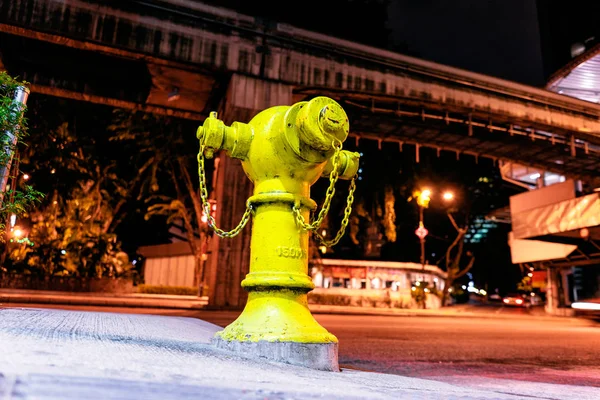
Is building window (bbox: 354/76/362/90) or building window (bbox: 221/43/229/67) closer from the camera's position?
building window (bbox: 221/43/229/67)

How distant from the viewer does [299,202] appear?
8.38ft

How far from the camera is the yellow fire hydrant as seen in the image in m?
2.30

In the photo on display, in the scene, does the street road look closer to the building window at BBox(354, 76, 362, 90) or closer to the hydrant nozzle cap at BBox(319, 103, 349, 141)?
the hydrant nozzle cap at BBox(319, 103, 349, 141)

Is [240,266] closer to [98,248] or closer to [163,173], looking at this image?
[98,248]

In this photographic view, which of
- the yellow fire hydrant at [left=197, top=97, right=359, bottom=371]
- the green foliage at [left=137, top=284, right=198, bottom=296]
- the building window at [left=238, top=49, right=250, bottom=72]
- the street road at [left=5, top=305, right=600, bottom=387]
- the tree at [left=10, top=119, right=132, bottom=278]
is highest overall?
the building window at [left=238, top=49, right=250, bottom=72]

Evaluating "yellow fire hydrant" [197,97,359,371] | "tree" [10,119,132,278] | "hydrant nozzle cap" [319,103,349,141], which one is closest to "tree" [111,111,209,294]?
"tree" [10,119,132,278]

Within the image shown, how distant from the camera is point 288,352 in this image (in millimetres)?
2230

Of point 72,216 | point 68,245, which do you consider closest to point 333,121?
point 68,245

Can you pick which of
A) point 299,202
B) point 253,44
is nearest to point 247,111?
point 253,44

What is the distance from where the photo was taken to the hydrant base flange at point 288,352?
223 cm

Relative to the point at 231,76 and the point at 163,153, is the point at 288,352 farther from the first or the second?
the point at 163,153

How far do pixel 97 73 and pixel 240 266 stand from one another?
248 inches

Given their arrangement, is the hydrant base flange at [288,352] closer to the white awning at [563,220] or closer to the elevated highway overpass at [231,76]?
the elevated highway overpass at [231,76]

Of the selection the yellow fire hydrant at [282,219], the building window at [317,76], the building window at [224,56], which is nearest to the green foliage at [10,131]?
the yellow fire hydrant at [282,219]
